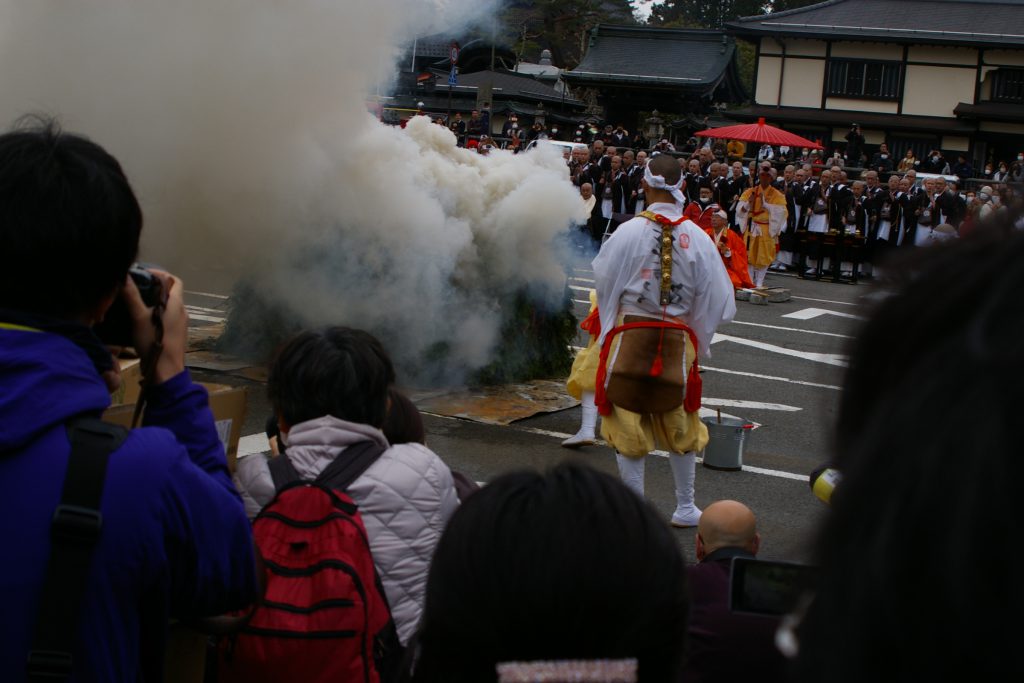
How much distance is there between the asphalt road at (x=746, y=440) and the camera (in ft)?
21.3

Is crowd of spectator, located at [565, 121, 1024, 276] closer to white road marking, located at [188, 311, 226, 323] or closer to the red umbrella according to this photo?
the red umbrella

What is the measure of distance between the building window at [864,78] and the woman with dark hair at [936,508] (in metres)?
30.6

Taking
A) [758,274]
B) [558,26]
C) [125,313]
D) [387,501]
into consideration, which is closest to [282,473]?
[387,501]

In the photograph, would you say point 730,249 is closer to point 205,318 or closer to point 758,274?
point 758,274

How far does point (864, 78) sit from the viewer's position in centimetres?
2948

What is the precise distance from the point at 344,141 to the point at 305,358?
6142 millimetres

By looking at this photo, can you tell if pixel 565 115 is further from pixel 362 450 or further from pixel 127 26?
pixel 362 450

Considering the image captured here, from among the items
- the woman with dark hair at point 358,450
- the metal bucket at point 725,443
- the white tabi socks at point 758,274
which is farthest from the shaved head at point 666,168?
the white tabi socks at point 758,274

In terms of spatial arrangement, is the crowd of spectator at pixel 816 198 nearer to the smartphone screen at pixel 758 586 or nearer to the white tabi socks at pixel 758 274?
the white tabi socks at pixel 758 274

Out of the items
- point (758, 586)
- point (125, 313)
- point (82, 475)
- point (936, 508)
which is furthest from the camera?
point (125, 313)

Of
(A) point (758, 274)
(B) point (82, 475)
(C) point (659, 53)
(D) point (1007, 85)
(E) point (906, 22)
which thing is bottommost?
(A) point (758, 274)

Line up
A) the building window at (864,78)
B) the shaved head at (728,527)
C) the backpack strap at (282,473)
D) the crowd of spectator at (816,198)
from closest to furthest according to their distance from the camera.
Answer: the backpack strap at (282,473), the shaved head at (728,527), the crowd of spectator at (816,198), the building window at (864,78)

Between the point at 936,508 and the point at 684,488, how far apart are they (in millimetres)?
5397

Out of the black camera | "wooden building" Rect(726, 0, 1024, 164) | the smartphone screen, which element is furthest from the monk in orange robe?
"wooden building" Rect(726, 0, 1024, 164)
